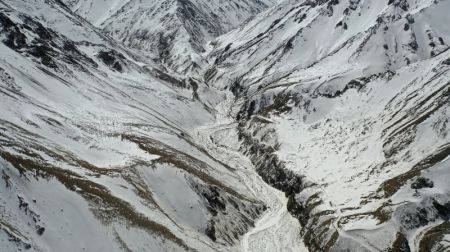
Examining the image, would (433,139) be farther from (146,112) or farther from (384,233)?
(146,112)

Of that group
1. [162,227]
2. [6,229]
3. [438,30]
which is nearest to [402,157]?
[162,227]

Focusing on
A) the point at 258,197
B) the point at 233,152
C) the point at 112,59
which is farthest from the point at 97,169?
the point at 112,59

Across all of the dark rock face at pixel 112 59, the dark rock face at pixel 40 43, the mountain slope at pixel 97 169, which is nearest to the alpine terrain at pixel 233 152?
the mountain slope at pixel 97 169

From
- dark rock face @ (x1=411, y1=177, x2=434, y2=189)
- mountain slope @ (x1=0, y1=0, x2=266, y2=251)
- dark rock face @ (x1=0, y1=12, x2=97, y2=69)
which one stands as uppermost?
dark rock face @ (x1=411, y1=177, x2=434, y2=189)

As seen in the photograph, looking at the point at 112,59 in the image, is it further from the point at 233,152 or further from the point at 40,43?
the point at 233,152

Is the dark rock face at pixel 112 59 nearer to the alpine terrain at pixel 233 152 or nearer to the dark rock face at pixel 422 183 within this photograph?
the alpine terrain at pixel 233 152

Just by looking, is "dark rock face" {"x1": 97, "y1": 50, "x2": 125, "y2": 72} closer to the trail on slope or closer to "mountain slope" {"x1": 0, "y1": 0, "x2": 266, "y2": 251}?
"mountain slope" {"x1": 0, "y1": 0, "x2": 266, "y2": 251}

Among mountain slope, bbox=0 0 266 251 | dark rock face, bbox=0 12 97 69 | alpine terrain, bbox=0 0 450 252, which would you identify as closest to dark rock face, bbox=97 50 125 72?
alpine terrain, bbox=0 0 450 252
